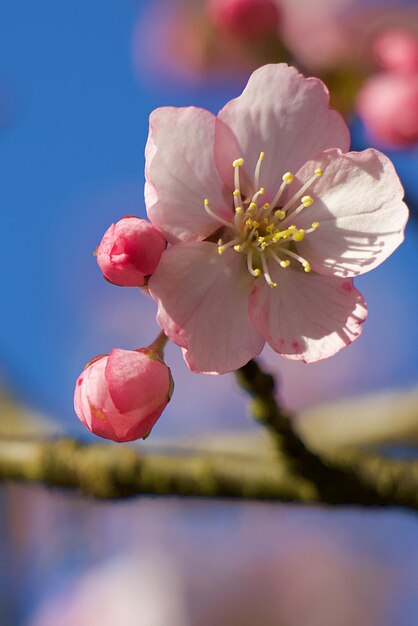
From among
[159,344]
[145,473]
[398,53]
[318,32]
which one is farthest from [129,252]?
[318,32]

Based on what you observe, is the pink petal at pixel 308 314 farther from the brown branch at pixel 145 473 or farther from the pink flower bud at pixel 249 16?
the pink flower bud at pixel 249 16

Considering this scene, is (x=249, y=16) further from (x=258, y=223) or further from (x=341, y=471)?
(x=341, y=471)

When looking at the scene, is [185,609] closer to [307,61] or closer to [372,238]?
[307,61]

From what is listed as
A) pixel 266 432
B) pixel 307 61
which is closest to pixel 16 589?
pixel 266 432

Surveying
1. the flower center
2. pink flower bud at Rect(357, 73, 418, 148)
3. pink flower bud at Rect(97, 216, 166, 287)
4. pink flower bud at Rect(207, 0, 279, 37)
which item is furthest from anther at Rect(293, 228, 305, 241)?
pink flower bud at Rect(207, 0, 279, 37)

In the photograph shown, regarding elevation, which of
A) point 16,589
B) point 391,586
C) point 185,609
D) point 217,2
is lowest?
point 391,586

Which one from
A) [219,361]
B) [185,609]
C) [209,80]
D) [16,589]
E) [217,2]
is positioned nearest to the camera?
[219,361]
